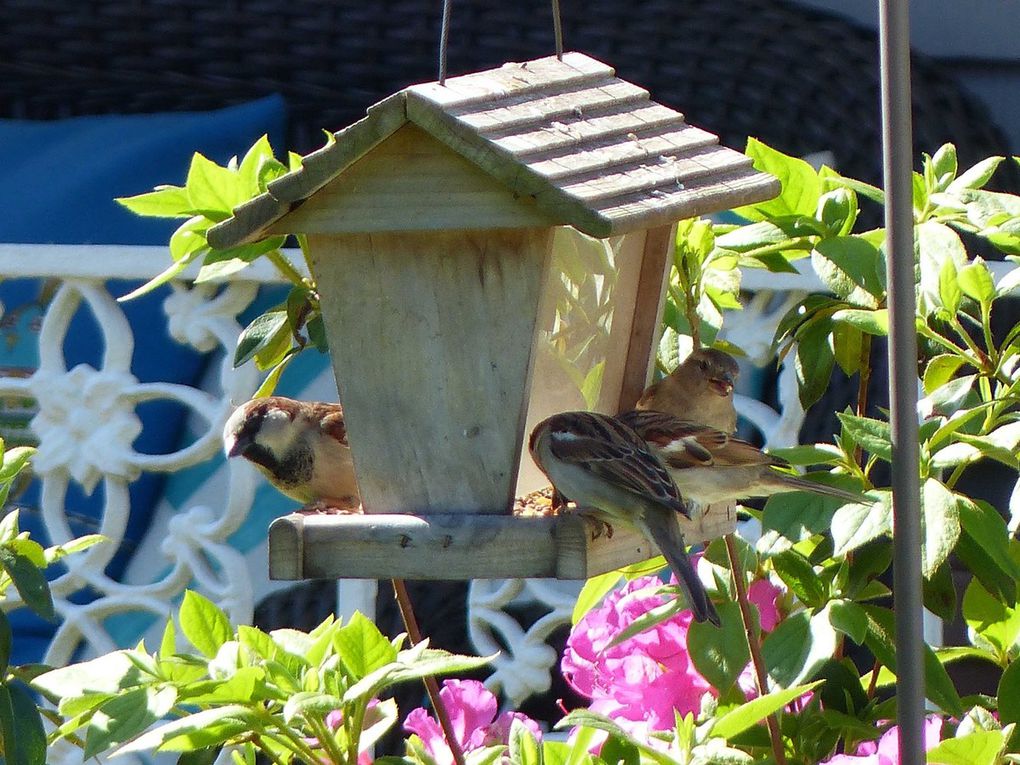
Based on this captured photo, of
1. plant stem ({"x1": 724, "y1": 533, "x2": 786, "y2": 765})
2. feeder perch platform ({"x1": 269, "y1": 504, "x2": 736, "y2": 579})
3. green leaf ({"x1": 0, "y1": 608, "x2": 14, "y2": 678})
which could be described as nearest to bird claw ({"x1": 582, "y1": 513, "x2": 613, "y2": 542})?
feeder perch platform ({"x1": 269, "y1": 504, "x2": 736, "y2": 579})

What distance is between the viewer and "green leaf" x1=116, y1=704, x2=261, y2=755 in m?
1.05

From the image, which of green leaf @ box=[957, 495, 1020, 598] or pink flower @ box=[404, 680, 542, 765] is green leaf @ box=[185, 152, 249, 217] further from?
green leaf @ box=[957, 495, 1020, 598]

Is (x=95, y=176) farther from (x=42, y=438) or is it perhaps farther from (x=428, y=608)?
(x=428, y=608)

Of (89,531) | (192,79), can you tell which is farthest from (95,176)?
(89,531)

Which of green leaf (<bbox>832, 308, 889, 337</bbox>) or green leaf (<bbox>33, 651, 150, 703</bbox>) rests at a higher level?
green leaf (<bbox>832, 308, 889, 337</bbox>)

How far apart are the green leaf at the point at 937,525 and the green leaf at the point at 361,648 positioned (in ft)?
1.32

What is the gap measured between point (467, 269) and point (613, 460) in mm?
200

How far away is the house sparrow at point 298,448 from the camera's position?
5.03 ft

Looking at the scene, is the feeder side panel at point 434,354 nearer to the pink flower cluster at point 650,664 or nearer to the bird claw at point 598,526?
the bird claw at point 598,526

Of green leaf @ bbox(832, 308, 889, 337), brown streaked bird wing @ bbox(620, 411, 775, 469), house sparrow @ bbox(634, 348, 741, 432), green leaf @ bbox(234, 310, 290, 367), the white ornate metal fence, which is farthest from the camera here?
the white ornate metal fence

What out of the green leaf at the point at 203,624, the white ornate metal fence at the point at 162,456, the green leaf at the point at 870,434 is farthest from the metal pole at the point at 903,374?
the white ornate metal fence at the point at 162,456

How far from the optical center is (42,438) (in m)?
2.44

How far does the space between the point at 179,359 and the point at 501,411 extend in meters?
1.78

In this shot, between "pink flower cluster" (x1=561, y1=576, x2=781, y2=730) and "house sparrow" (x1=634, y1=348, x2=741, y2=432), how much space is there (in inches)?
8.7
